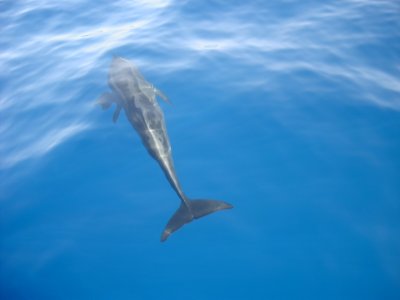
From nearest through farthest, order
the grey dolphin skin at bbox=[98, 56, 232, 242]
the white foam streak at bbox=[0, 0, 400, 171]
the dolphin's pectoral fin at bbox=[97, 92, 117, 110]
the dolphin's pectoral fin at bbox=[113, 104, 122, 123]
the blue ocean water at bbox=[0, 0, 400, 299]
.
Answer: the blue ocean water at bbox=[0, 0, 400, 299] → the grey dolphin skin at bbox=[98, 56, 232, 242] → the dolphin's pectoral fin at bbox=[113, 104, 122, 123] → the dolphin's pectoral fin at bbox=[97, 92, 117, 110] → the white foam streak at bbox=[0, 0, 400, 171]

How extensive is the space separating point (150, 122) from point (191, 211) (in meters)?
2.38

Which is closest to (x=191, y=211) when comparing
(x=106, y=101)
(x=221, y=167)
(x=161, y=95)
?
(x=221, y=167)

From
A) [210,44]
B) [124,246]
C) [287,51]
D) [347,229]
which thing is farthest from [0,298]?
[287,51]

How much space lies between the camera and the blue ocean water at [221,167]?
638 centimetres

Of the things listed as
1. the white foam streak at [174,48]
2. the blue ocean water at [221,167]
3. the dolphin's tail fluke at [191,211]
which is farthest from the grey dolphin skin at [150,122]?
the white foam streak at [174,48]

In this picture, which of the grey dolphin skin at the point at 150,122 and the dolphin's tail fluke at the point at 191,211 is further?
the grey dolphin skin at the point at 150,122

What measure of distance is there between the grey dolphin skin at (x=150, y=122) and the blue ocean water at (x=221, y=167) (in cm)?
54

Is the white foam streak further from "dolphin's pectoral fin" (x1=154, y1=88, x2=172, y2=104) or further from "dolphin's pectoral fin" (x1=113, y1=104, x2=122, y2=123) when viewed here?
"dolphin's pectoral fin" (x1=154, y1=88, x2=172, y2=104)

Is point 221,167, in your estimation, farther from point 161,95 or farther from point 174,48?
point 174,48

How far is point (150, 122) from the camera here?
7617mm

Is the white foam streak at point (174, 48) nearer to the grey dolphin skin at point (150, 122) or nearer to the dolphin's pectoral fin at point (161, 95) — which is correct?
the grey dolphin skin at point (150, 122)

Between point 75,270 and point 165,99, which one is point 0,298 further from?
point 165,99

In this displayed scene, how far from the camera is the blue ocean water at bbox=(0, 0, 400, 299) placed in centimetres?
638

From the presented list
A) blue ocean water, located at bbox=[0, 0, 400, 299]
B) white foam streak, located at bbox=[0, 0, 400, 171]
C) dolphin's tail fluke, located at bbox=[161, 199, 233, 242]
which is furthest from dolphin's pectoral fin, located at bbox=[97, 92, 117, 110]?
dolphin's tail fluke, located at bbox=[161, 199, 233, 242]
